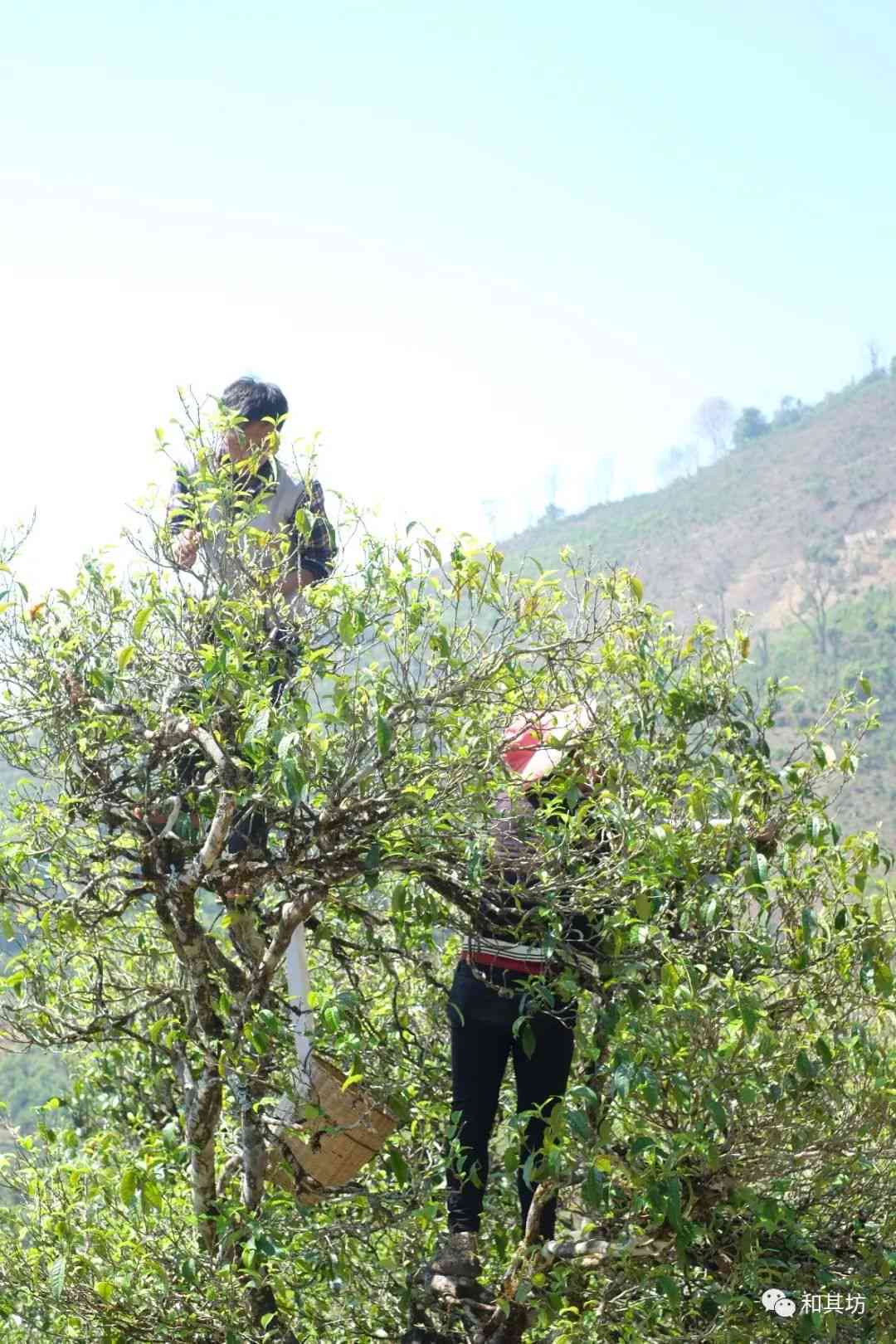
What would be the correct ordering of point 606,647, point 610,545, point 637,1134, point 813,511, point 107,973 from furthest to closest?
1. point 813,511
2. point 610,545
3. point 107,973
4. point 606,647
5. point 637,1134

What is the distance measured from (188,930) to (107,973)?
141 centimetres

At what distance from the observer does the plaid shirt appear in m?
2.86

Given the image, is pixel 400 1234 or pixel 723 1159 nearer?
pixel 723 1159

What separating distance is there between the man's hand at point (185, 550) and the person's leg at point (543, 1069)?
1.21m

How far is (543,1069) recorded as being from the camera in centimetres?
324

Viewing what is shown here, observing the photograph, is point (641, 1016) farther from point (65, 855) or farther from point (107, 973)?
point (107, 973)

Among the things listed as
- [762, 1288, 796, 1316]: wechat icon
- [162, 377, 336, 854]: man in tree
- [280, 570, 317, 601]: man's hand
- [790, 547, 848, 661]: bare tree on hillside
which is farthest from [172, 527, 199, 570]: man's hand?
[790, 547, 848, 661]: bare tree on hillside

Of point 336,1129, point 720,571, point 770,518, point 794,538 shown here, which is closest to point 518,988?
point 336,1129

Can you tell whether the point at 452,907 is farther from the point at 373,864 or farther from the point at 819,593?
the point at 819,593

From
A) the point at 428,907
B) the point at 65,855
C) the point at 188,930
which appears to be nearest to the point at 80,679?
the point at 65,855

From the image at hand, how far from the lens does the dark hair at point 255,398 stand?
3.39 meters

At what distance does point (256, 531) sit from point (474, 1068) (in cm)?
129

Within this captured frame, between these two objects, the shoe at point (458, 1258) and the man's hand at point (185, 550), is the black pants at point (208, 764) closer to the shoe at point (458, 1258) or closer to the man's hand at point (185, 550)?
the man's hand at point (185, 550)

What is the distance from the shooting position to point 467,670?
9.29 feet
